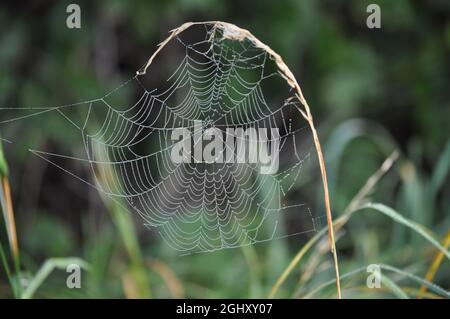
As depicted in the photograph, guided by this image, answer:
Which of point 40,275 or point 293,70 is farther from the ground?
point 293,70

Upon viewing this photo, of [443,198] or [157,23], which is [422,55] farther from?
[157,23]

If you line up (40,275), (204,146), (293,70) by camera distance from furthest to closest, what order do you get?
(293,70) < (204,146) < (40,275)

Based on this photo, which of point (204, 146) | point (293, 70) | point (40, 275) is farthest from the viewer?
point (293, 70)

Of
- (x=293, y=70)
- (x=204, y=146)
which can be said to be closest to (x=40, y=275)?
(x=204, y=146)

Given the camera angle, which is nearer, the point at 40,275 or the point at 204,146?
the point at 40,275

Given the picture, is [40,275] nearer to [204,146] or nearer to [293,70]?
[204,146]

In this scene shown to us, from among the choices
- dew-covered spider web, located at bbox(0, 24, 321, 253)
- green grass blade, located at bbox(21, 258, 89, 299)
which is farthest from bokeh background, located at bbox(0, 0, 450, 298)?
green grass blade, located at bbox(21, 258, 89, 299)

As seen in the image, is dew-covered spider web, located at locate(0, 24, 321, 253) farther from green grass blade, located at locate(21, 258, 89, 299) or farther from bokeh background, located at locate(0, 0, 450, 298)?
green grass blade, located at locate(21, 258, 89, 299)
